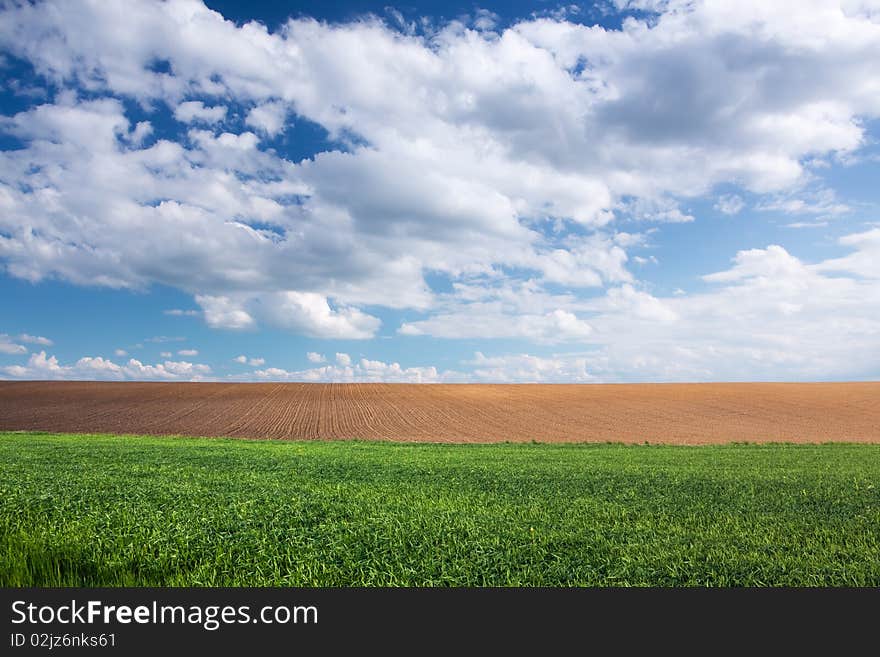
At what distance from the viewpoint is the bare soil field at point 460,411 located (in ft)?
159

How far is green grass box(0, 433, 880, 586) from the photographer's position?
6.81 m

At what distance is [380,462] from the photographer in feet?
68.3

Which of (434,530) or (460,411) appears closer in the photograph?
(434,530)

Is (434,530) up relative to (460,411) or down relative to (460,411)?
up

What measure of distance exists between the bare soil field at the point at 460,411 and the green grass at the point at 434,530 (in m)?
31.8

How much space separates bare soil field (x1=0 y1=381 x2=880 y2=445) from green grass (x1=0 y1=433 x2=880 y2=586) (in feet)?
104

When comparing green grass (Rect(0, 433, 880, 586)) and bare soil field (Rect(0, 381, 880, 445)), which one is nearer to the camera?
green grass (Rect(0, 433, 880, 586))

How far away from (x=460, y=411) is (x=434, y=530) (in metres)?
57.1

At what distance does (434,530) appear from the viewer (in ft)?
28.4

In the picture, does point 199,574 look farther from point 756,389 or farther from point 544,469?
point 756,389

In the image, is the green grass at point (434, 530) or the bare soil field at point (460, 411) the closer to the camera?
the green grass at point (434, 530)

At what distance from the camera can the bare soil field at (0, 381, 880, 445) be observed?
48.4 m

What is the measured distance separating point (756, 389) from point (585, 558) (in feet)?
277

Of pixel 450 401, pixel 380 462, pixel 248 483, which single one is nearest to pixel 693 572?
pixel 248 483
